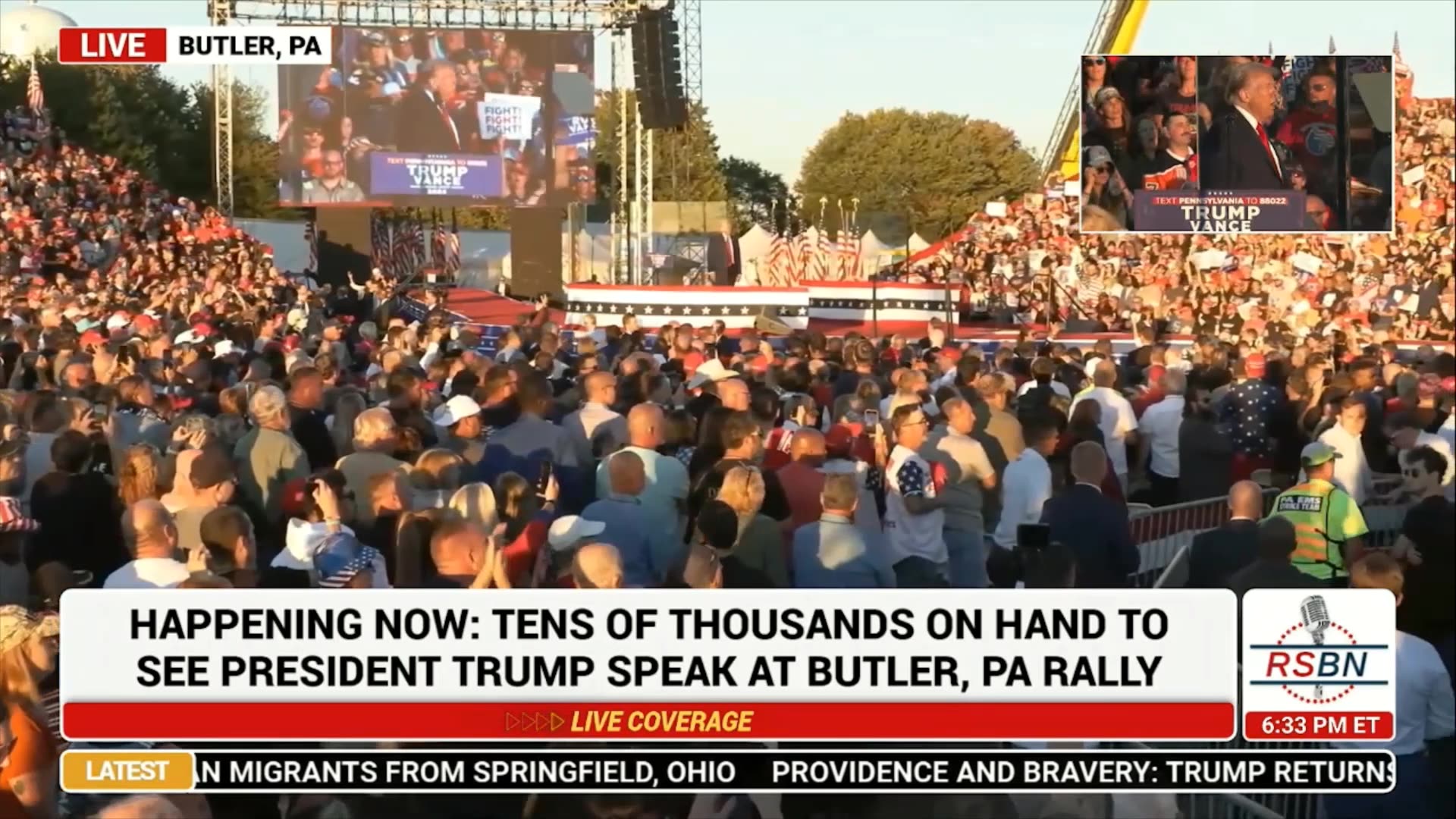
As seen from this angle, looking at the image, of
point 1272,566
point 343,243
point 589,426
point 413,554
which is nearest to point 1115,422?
point 589,426

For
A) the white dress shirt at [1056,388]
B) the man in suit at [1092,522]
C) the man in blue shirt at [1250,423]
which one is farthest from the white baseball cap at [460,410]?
the man in blue shirt at [1250,423]

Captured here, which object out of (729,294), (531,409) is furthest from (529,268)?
(531,409)

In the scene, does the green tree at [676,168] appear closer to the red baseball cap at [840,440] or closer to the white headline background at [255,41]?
the red baseball cap at [840,440]

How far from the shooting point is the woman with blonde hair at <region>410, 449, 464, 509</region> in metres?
5.29

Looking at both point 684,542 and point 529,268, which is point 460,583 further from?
point 529,268

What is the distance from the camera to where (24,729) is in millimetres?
3826

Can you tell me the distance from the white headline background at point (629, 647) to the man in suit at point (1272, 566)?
215mm

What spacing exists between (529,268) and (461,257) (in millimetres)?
9826

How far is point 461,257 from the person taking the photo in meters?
38.8

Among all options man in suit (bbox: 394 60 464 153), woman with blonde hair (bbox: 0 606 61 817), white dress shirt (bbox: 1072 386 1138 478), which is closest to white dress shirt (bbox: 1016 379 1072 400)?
white dress shirt (bbox: 1072 386 1138 478)

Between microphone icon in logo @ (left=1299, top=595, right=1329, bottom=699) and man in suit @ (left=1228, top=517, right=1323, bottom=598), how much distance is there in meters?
0.14

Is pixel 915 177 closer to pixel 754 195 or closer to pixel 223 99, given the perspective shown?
pixel 754 195

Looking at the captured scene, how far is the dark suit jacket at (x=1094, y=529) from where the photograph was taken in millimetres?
5215

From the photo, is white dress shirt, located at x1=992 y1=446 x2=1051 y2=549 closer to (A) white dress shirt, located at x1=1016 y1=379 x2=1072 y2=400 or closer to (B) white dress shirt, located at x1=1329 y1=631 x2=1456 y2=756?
(B) white dress shirt, located at x1=1329 y1=631 x2=1456 y2=756
